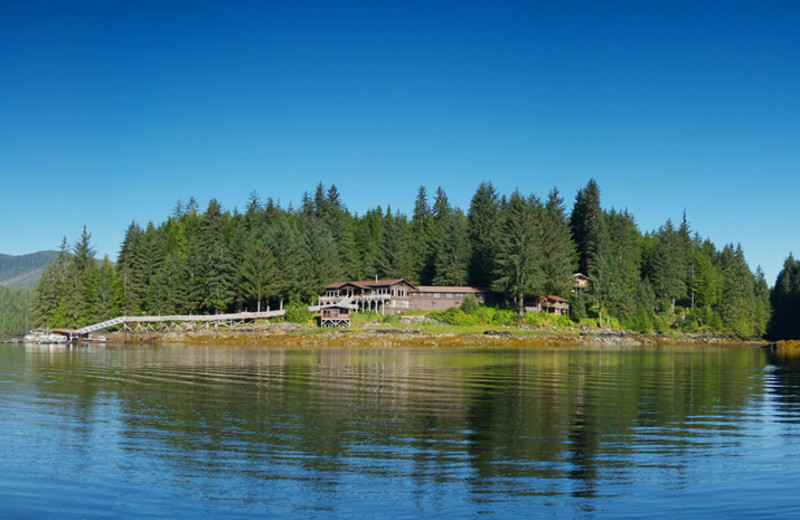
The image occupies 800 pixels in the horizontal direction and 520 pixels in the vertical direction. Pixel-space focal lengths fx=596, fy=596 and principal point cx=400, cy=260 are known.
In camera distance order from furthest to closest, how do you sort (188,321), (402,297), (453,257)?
(453,257), (188,321), (402,297)

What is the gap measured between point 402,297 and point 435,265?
11.7m

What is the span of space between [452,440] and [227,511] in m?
7.09

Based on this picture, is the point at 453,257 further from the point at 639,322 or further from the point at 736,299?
the point at 736,299

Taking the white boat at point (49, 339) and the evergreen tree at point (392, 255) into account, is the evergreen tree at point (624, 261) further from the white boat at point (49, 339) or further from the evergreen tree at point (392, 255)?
the white boat at point (49, 339)

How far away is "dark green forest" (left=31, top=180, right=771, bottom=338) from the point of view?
8631 centimetres

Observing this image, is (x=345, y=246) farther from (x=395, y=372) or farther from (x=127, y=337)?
(x=395, y=372)

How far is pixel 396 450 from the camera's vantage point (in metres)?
15.1

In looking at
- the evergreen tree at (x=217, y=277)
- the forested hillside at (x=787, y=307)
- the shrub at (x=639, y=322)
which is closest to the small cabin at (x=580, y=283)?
the shrub at (x=639, y=322)

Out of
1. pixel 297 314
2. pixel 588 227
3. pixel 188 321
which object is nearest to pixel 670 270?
pixel 588 227

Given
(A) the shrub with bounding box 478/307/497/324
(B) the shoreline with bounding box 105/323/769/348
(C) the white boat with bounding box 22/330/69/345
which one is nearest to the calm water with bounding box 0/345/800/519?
(B) the shoreline with bounding box 105/323/769/348

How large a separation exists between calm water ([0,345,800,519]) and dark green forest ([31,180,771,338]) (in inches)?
2249

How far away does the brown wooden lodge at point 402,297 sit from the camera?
86.1 metres

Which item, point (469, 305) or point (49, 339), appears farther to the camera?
point (469, 305)

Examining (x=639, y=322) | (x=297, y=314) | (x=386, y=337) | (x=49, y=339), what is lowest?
(x=49, y=339)
